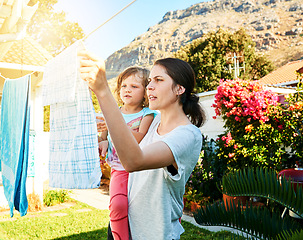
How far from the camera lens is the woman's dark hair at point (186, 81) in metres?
1.46

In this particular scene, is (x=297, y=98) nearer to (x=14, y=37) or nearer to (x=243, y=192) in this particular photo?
(x=243, y=192)

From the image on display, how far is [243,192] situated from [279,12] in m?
82.4

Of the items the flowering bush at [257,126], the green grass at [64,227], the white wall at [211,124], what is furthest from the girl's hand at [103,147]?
the white wall at [211,124]

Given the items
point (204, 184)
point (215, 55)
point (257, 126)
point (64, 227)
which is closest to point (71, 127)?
point (64, 227)

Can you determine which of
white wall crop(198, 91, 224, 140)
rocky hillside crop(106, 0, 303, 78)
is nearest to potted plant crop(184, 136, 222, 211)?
white wall crop(198, 91, 224, 140)

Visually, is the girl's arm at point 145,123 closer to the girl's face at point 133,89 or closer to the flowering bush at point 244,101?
the girl's face at point 133,89

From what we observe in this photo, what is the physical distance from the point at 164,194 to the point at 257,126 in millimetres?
4649

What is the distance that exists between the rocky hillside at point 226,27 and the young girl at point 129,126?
6048 cm

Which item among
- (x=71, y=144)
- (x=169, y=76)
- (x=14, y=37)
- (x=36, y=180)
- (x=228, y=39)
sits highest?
(x=228, y=39)

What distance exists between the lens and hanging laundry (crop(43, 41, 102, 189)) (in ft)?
4.40

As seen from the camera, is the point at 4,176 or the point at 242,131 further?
the point at 242,131

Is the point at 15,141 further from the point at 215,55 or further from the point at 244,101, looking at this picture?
the point at 215,55

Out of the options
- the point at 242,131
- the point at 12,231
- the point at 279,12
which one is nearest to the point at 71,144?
the point at 12,231

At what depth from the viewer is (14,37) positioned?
387cm
